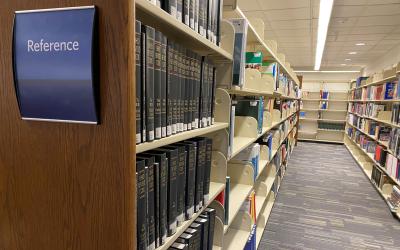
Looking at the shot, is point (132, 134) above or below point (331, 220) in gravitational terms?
above

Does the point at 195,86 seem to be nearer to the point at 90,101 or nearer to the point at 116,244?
the point at 90,101

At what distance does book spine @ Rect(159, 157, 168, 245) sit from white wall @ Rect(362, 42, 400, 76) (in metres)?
6.61

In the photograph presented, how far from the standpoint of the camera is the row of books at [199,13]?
0.80 metres

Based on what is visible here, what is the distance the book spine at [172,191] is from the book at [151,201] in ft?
0.29

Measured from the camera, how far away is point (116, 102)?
0.57 metres

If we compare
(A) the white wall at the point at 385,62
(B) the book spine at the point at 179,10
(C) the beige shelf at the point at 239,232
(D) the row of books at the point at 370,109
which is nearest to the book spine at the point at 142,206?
(B) the book spine at the point at 179,10

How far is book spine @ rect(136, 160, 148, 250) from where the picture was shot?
2.19ft

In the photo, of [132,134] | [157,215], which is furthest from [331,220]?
[132,134]

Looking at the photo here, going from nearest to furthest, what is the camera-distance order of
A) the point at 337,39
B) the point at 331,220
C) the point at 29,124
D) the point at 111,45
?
the point at 111,45 → the point at 29,124 → the point at 331,220 → the point at 337,39

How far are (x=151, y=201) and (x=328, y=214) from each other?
336 cm

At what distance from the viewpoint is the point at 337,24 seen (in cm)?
430

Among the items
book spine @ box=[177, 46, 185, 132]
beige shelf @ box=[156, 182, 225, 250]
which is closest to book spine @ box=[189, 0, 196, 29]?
book spine @ box=[177, 46, 185, 132]

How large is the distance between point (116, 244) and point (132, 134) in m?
0.26

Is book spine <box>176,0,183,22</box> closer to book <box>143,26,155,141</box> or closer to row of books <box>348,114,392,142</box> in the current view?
book <box>143,26,155,141</box>
